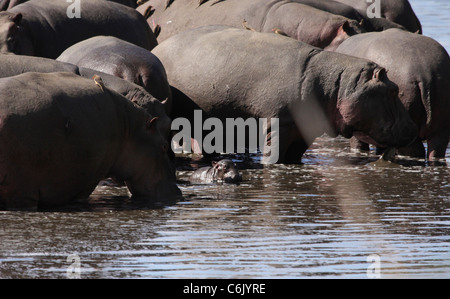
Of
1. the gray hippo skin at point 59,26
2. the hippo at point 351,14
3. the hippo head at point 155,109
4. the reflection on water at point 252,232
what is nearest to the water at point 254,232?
the reflection on water at point 252,232

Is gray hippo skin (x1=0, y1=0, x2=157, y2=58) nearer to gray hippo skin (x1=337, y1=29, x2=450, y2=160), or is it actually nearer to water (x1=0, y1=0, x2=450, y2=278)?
water (x1=0, y1=0, x2=450, y2=278)

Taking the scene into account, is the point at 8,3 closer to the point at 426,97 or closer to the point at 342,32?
the point at 342,32

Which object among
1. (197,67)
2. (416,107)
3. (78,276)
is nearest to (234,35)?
(197,67)

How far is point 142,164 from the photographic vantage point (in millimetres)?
8953

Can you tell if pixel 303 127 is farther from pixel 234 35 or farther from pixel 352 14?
pixel 352 14

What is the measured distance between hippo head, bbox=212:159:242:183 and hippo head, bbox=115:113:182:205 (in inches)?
45.2

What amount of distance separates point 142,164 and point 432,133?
4598mm

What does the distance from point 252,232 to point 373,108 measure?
445 cm

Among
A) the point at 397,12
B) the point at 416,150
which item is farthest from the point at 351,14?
the point at 416,150

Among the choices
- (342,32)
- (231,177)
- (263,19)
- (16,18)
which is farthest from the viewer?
(263,19)

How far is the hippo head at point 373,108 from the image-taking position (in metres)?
11.6

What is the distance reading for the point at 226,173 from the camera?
10.2 metres
